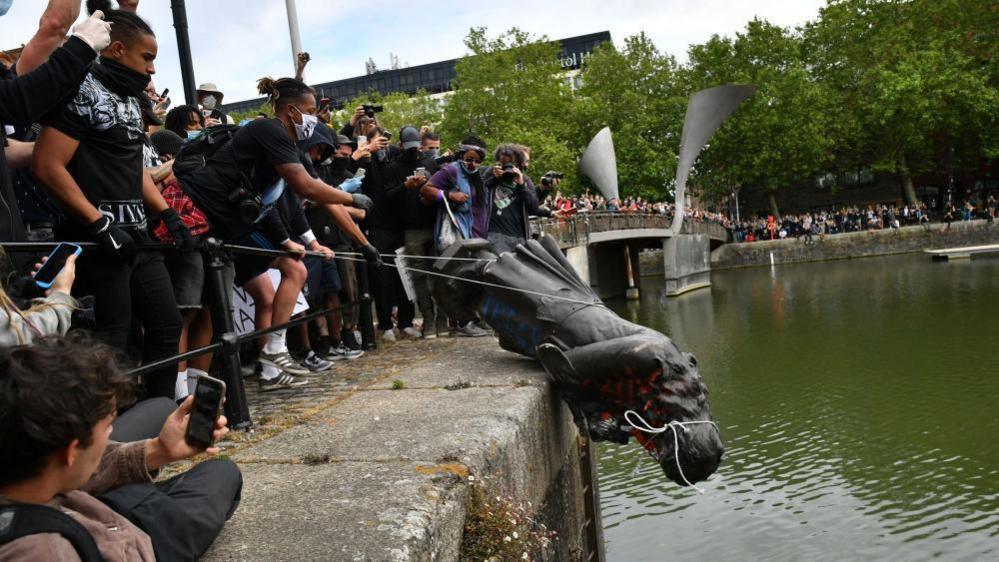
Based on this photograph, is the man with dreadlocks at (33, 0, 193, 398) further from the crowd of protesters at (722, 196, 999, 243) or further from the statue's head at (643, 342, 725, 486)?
the crowd of protesters at (722, 196, 999, 243)

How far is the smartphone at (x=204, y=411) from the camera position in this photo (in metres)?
1.86

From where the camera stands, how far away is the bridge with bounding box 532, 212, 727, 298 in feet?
83.3

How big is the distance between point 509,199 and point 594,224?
63.1 ft

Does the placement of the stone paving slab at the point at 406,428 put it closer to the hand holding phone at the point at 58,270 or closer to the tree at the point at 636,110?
the hand holding phone at the point at 58,270

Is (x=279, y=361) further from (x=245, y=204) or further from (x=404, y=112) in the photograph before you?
(x=404, y=112)

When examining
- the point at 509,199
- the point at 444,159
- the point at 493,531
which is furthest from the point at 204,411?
the point at 444,159

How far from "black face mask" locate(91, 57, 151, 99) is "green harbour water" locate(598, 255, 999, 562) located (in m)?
4.56

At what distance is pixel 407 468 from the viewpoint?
2.58 m

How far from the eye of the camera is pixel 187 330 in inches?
160

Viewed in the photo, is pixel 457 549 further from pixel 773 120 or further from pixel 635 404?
pixel 773 120

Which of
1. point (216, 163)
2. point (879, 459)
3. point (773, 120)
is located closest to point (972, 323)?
point (879, 459)

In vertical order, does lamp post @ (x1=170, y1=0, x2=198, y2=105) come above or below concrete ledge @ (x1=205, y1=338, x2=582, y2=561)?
above

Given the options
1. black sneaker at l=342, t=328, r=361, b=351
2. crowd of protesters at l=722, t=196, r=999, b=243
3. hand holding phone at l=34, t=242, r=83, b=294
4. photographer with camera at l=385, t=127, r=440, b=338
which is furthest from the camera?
crowd of protesters at l=722, t=196, r=999, b=243

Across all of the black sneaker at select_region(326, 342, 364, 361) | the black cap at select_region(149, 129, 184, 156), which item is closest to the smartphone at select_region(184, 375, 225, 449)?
the black cap at select_region(149, 129, 184, 156)
